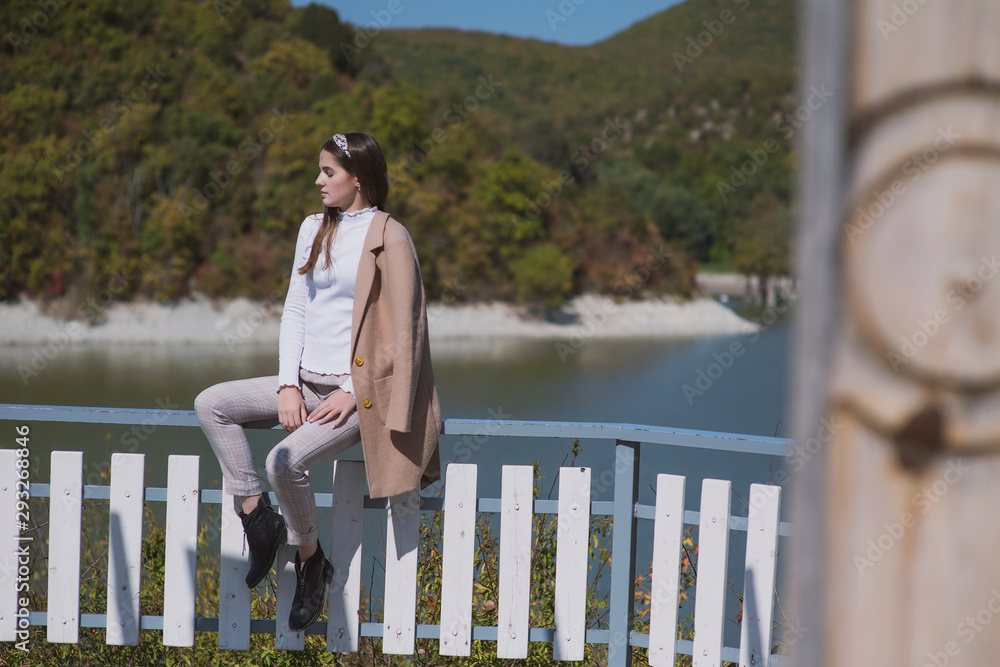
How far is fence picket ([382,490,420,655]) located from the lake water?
3.53 metres

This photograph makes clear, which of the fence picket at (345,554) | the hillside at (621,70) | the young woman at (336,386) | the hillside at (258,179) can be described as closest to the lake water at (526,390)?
the hillside at (258,179)

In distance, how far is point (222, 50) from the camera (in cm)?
2973

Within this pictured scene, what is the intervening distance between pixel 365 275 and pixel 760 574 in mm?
1239

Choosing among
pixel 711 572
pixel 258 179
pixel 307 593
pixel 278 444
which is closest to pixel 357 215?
pixel 278 444

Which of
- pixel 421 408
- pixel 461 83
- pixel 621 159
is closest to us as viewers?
pixel 421 408

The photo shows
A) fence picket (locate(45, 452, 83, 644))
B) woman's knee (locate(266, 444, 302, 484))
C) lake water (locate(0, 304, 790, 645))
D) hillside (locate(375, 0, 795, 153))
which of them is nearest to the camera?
woman's knee (locate(266, 444, 302, 484))

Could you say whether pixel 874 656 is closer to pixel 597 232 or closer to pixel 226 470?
pixel 226 470

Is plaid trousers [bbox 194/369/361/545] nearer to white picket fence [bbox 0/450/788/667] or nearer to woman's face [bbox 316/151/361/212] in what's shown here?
white picket fence [bbox 0/450/788/667]

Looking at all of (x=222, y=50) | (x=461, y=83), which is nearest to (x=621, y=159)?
(x=461, y=83)

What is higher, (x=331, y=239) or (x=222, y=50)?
(x=222, y=50)

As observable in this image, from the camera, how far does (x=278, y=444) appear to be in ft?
6.72

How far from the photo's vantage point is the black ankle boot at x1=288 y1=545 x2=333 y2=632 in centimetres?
216

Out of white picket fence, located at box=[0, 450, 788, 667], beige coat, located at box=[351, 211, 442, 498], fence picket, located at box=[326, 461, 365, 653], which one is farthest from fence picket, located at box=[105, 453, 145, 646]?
beige coat, located at box=[351, 211, 442, 498]

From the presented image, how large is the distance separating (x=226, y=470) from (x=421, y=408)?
1.67 ft
